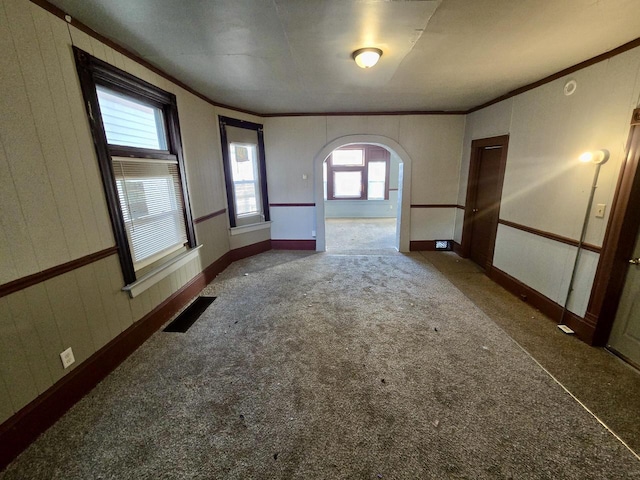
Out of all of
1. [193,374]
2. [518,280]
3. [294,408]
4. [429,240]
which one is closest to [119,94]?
[193,374]

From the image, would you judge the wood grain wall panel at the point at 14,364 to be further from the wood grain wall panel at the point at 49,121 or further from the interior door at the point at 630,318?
the interior door at the point at 630,318

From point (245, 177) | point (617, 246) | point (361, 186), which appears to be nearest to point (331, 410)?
point (617, 246)

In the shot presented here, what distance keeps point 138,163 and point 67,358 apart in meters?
1.67

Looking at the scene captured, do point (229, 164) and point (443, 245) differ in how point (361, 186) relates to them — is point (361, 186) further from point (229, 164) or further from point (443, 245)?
point (229, 164)

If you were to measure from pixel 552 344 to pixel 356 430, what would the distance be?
6.64ft

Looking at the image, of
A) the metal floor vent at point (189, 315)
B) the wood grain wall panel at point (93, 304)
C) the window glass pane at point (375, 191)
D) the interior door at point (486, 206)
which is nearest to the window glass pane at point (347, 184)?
the window glass pane at point (375, 191)

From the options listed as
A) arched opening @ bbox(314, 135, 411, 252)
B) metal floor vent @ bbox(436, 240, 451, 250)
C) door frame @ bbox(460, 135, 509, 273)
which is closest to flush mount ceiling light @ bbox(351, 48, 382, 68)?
door frame @ bbox(460, 135, 509, 273)

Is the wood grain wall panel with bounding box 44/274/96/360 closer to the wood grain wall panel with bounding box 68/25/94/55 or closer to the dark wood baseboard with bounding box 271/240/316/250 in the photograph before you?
the wood grain wall panel with bounding box 68/25/94/55

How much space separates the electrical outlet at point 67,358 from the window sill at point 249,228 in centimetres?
287

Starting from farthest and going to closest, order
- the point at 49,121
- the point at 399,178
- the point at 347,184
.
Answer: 1. the point at 347,184
2. the point at 399,178
3. the point at 49,121

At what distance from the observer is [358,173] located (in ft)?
27.8

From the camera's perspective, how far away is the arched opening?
4.80 metres

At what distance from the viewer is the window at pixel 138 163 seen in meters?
2.07

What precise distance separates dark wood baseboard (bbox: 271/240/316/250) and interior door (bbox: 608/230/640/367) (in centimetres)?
412
